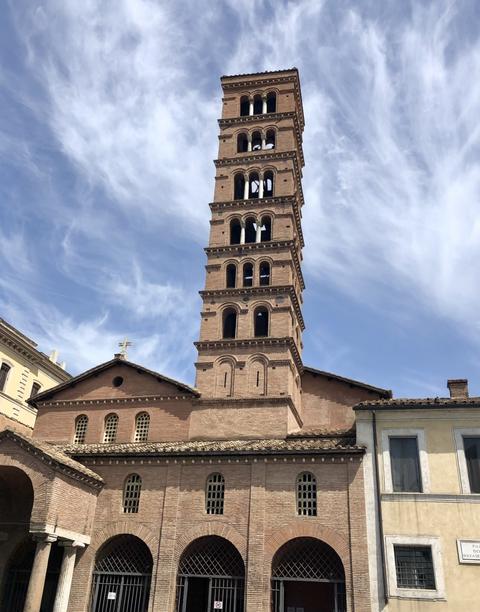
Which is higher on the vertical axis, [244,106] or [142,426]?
[244,106]

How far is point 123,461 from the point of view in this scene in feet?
86.1

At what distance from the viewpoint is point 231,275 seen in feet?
109

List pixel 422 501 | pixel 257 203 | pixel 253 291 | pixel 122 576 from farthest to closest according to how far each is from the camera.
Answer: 1. pixel 257 203
2. pixel 253 291
3. pixel 122 576
4. pixel 422 501

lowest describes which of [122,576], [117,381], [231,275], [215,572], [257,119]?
[122,576]

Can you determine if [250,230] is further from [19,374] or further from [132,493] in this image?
[19,374]

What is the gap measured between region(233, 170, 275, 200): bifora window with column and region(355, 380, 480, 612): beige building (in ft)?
52.2

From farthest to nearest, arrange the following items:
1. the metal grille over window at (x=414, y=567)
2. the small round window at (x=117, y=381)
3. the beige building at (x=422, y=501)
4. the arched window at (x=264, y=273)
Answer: the arched window at (x=264, y=273) → the small round window at (x=117, y=381) → the metal grille over window at (x=414, y=567) → the beige building at (x=422, y=501)

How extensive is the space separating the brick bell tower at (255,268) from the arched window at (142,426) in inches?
103

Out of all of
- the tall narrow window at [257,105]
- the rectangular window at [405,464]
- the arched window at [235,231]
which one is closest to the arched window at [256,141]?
the tall narrow window at [257,105]

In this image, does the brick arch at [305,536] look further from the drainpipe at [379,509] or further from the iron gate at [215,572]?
the iron gate at [215,572]

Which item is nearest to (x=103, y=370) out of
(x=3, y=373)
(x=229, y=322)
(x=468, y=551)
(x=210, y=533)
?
(x=229, y=322)

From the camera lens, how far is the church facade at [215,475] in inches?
895

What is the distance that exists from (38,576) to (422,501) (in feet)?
47.8

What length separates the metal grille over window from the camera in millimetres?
20984
